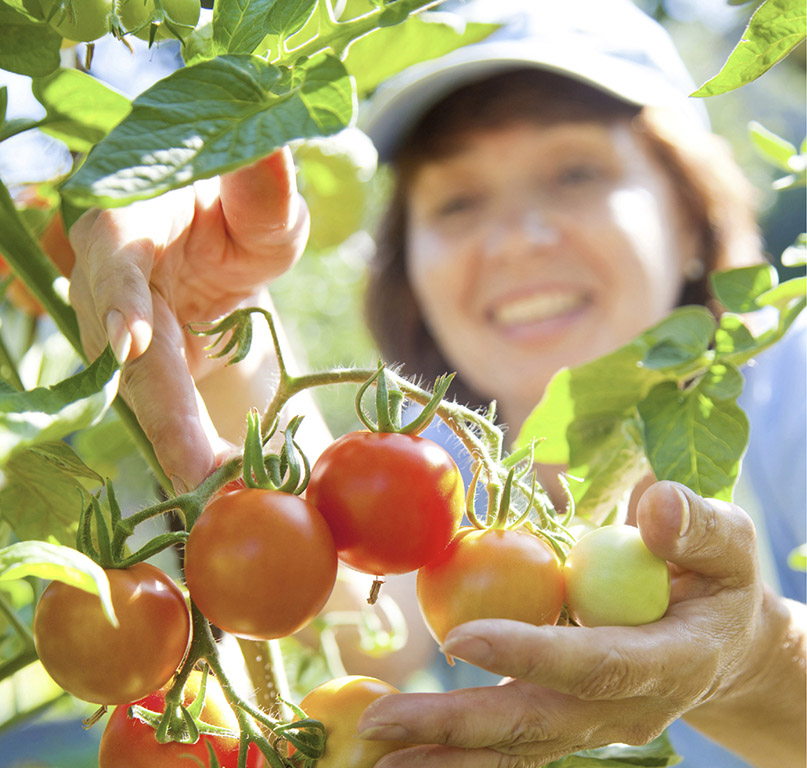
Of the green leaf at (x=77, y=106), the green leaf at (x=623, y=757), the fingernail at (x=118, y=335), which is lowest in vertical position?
the green leaf at (x=623, y=757)

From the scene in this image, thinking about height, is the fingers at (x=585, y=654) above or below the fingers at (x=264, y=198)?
below

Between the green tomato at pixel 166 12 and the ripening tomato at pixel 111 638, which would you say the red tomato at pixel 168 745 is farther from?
the green tomato at pixel 166 12

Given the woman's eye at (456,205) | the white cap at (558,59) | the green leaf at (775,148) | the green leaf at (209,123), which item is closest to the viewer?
the green leaf at (209,123)

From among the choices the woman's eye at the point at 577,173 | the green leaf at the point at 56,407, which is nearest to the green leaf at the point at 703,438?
the green leaf at the point at 56,407

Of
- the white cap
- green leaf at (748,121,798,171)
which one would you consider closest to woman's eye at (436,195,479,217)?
the white cap

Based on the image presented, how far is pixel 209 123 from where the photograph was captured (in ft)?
0.98

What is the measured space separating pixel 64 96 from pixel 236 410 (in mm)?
372

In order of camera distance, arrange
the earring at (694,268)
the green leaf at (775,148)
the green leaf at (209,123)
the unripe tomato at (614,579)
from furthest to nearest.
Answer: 1. the earring at (694,268)
2. the green leaf at (775,148)
3. the unripe tomato at (614,579)
4. the green leaf at (209,123)

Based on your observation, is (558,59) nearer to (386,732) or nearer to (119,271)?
(119,271)

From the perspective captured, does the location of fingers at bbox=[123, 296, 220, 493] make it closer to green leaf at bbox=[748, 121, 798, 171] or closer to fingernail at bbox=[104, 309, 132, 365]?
fingernail at bbox=[104, 309, 132, 365]

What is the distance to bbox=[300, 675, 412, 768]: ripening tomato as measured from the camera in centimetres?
36

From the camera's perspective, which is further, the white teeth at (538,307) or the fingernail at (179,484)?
the white teeth at (538,307)

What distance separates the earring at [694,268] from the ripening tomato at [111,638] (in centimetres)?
150

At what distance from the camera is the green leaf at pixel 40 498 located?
16.8 inches
